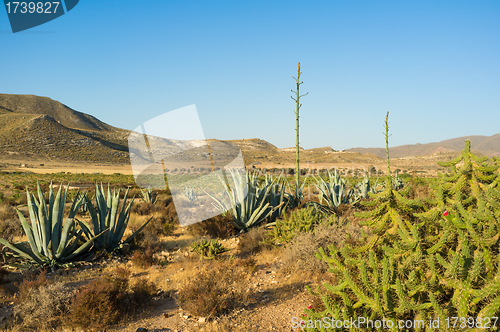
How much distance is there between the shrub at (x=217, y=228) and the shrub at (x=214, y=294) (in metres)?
2.86

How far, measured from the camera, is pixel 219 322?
136 inches

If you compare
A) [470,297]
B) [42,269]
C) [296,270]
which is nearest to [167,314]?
[296,270]

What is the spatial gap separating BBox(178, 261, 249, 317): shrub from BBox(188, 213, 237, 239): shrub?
286 cm

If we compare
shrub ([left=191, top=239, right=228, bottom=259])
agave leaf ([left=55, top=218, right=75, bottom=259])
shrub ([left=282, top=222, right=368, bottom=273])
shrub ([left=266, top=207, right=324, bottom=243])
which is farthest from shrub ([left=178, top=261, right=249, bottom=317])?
agave leaf ([left=55, top=218, right=75, bottom=259])

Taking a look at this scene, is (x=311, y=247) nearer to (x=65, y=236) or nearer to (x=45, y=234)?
(x=65, y=236)

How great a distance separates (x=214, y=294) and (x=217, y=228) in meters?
3.50

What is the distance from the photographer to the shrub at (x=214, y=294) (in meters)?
3.60

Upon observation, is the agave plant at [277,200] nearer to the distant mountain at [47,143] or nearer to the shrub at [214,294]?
the shrub at [214,294]

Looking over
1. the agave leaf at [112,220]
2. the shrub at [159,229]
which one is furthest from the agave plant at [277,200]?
the agave leaf at [112,220]

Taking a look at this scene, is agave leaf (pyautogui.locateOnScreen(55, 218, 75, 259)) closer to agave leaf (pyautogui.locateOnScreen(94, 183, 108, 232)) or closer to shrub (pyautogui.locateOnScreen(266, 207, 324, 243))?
agave leaf (pyautogui.locateOnScreen(94, 183, 108, 232))

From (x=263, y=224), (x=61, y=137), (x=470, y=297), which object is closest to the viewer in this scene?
(x=470, y=297)

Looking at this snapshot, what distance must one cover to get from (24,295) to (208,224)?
4.08 meters

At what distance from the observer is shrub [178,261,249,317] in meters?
3.60

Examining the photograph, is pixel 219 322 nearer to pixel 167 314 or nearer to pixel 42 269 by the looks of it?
pixel 167 314
